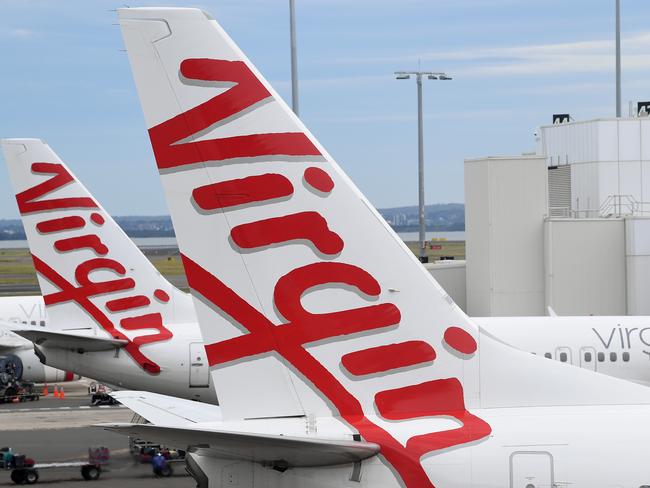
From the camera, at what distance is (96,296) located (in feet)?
110

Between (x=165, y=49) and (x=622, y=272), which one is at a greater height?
(x=165, y=49)

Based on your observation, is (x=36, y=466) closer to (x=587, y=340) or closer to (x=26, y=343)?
(x=587, y=340)

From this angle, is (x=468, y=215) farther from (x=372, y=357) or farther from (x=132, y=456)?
(x=372, y=357)

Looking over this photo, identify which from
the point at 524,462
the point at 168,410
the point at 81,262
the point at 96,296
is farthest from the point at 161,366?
the point at 524,462

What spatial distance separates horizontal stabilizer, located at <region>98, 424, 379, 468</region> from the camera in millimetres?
10000

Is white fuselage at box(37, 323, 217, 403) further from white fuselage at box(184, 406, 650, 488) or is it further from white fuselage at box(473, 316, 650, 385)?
white fuselage at box(184, 406, 650, 488)

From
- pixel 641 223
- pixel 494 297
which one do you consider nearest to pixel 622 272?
pixel 641 223

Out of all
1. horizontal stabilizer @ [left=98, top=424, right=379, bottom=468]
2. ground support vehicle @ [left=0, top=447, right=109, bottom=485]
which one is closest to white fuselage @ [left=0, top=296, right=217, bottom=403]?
ground support vehicle @ [left=0, top=447, right=109, bottom=485]

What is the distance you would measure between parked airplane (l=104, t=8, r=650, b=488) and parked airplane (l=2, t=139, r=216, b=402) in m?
20.9

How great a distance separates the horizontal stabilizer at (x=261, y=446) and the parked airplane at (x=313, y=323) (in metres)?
0.06

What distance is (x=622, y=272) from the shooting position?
46.3 metres

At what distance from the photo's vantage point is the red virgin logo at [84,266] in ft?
108

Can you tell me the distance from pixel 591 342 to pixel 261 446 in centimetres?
2153

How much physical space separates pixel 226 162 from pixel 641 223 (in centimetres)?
3674
